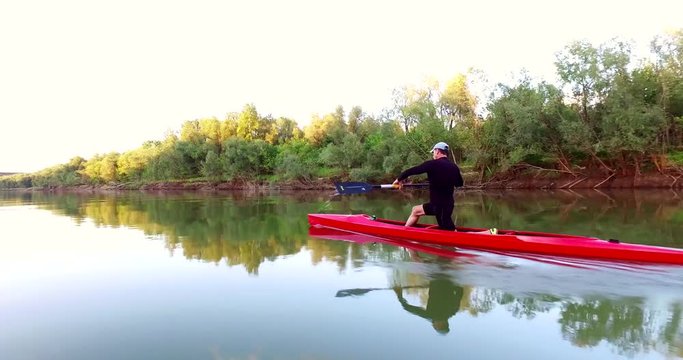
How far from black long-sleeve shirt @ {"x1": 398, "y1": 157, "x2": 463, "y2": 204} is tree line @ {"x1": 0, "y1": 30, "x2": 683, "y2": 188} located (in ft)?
74.3

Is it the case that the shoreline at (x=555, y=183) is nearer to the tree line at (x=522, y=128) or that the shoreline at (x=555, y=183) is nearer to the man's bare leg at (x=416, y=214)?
the tree line at (x=522, y=128)

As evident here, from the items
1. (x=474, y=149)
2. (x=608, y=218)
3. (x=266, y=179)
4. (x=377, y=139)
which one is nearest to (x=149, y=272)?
(x=608, y=218)

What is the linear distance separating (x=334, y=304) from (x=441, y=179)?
161 inches

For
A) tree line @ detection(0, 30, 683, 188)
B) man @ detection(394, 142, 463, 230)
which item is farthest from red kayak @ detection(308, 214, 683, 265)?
tree line @ detection(0, 30, 683, 188)

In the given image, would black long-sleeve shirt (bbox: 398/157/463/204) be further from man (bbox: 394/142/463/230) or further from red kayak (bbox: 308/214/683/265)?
red kayak (bbox: 308/214/683/265)

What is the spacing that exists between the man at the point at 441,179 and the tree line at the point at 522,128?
888 inches

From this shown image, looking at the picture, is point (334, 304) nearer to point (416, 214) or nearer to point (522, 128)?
point (416, 214)

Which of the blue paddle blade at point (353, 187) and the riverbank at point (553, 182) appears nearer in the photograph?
the blue paddle blade at point (353, 187)

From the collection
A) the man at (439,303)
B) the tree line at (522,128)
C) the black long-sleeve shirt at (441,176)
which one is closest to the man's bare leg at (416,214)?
the black long-sleeve shirt at (441,176)

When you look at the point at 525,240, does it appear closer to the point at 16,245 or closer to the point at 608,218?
the point at 608,218

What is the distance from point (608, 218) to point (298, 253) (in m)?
9.82

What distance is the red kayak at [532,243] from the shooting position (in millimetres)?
6746

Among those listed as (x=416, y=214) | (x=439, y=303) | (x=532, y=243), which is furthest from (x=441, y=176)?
(x=439, y=303)

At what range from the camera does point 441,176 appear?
854cm
